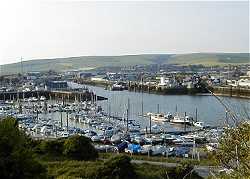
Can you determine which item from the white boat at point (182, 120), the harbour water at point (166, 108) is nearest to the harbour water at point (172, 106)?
the harbour water at point (166, 108)

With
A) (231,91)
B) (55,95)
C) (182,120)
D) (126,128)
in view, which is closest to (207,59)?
(55,95)

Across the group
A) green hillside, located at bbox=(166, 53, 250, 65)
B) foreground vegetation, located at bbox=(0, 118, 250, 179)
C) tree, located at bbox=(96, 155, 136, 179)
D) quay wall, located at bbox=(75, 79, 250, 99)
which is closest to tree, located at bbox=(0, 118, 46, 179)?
foreground vegetation, located at bbox=(0, 118, 250, 179)

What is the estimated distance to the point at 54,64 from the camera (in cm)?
12362

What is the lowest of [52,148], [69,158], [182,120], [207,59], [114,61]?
[182,120]

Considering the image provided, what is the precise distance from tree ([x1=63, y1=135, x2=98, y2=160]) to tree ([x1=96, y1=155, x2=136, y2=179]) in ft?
9.66

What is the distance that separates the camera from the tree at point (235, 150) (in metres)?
2.29

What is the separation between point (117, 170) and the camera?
32.3 ft

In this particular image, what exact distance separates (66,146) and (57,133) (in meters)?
11.7

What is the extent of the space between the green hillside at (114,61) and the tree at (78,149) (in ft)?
321

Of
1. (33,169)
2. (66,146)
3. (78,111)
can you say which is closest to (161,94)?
(78,111)

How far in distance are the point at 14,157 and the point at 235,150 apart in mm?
4534

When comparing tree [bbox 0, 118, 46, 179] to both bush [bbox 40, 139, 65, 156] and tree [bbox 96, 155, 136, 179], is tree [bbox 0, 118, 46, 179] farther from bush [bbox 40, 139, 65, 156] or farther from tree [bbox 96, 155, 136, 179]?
bush [bbox 40, 139, 65, 156]

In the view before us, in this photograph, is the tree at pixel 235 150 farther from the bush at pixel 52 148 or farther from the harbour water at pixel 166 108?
the harbour water at pixel 166 108

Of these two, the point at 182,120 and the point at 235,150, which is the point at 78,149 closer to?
the point at 235,150
